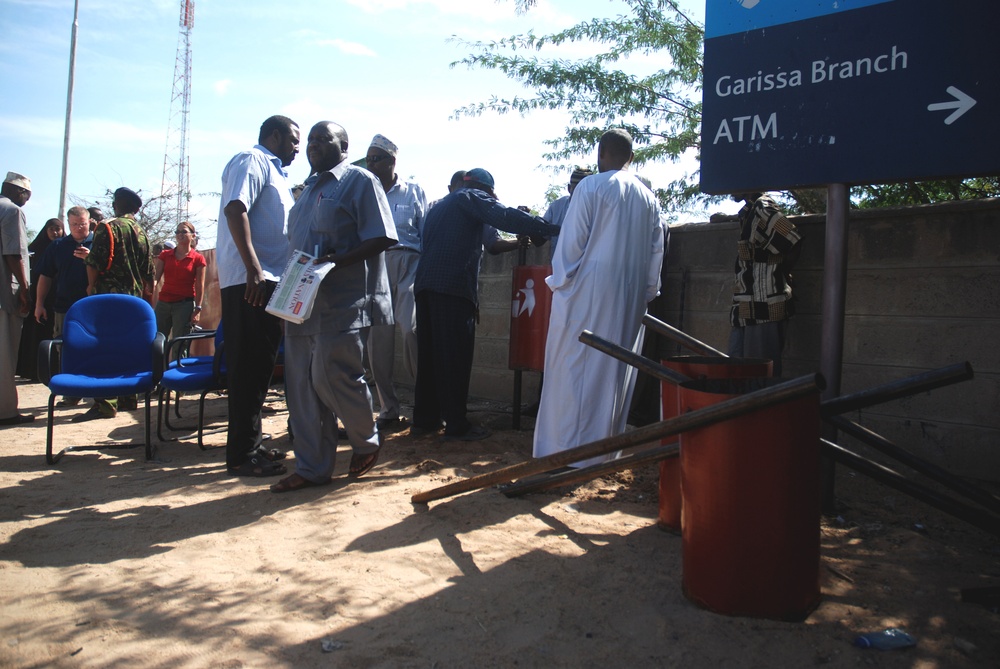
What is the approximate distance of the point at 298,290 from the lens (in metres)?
3.67

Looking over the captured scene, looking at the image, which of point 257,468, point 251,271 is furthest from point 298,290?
point 257,468

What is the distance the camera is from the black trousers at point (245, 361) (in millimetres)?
4234

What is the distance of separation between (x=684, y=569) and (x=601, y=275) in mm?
1915

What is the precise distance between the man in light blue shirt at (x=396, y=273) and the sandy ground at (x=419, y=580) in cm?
130

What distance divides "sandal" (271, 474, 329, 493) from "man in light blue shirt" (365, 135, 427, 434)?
1.44 m

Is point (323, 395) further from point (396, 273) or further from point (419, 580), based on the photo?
point (396, 273)

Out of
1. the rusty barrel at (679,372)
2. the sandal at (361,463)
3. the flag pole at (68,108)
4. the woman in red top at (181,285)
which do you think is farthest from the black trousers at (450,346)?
the flag pole at (68,108)

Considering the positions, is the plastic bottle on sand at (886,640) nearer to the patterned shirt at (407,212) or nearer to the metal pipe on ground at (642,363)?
the metal pipe on ground at (642,363)

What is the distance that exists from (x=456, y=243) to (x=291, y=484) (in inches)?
77.1

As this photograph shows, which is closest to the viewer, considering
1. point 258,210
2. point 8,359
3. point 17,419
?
point 258,210

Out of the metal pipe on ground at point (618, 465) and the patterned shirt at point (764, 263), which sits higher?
the patterned shirt at point (764, 263)

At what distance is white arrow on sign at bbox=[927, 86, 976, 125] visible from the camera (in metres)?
3.18

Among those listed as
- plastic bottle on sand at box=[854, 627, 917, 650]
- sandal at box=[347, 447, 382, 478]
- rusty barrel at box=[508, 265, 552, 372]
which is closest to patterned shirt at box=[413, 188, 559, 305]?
rusty barrel at box=[508, 265, 552, 372]

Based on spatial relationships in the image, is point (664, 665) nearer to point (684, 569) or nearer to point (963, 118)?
point (684, 569)
